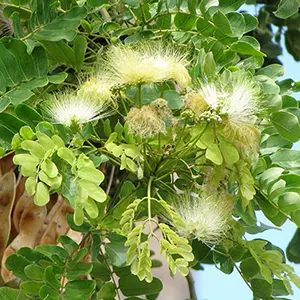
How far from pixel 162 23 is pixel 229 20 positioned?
0.08 m

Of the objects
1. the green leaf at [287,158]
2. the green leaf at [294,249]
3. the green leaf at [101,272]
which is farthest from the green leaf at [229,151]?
the green leaf at [294,249]

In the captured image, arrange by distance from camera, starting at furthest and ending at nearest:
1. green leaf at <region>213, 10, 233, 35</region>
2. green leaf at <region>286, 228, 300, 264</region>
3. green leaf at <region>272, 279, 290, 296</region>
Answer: green leaf at <region>286, 228, 300, 264</region> < green leaf at <region>272, 279, 290, 296</region> < green leaf at <region>213, 10, 233, 35</region>

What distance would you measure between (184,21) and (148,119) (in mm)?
187

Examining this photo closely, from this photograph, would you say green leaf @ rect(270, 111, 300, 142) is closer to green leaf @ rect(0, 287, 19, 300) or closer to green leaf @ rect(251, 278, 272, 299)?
green leaf @ rect(251, 278, 272, 299)

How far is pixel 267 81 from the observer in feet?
2.45

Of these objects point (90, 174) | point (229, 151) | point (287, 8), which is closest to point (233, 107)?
point (229, 151)

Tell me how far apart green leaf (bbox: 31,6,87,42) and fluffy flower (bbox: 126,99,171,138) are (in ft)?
0.45

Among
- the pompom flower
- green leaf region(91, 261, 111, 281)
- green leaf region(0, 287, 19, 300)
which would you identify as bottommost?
green leaf region(91, 261, 111, 281)

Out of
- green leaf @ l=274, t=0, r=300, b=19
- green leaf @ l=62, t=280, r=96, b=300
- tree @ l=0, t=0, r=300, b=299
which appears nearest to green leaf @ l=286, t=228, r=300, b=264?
tree @ l=0, t=0, r=300, b=299

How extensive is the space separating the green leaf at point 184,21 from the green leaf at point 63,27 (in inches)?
4.5

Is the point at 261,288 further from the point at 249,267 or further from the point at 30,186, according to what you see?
the point at 30,186

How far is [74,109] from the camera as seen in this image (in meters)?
0.67

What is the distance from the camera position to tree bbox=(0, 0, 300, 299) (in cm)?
64

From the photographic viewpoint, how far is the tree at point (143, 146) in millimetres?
641
